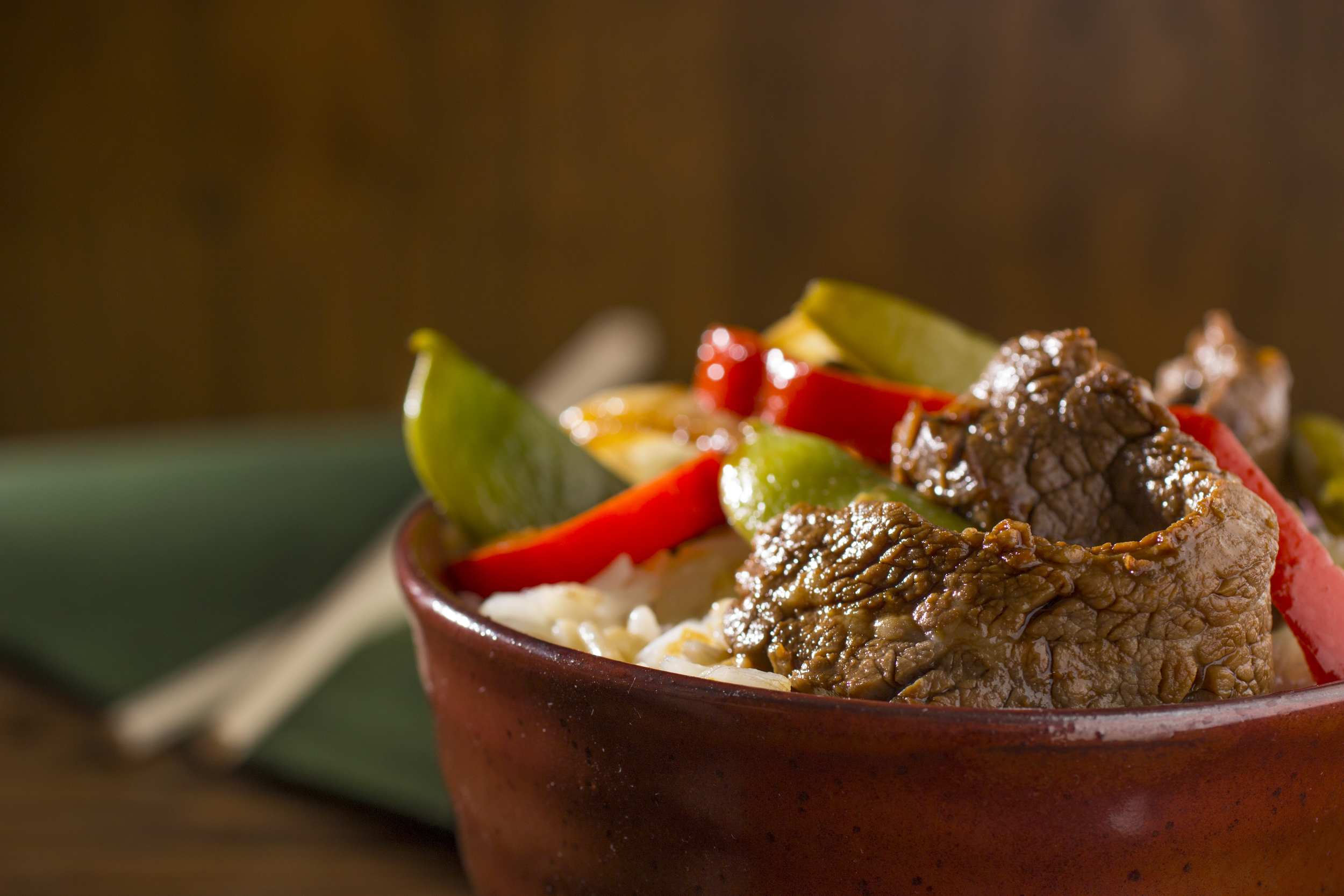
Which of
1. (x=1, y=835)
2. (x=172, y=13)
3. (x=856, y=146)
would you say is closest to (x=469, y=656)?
(x=1, y=835)

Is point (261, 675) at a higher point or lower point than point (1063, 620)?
lower

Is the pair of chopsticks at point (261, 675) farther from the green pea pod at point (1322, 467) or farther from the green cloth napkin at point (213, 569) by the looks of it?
the green pea pod at point (1322, 467)

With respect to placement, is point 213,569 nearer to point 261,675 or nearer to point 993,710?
point 261,675

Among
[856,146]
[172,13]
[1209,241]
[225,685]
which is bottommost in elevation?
[225,685]

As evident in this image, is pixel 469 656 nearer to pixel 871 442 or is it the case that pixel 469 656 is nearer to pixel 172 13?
pixel 871 442

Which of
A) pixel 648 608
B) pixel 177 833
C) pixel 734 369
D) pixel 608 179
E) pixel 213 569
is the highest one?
pixel 734 369

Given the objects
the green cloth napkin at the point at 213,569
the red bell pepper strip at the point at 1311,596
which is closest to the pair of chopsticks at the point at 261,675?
the green cloth napkin at the point at 213,569

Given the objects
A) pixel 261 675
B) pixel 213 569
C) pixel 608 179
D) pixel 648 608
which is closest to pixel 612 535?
pixel 648 608

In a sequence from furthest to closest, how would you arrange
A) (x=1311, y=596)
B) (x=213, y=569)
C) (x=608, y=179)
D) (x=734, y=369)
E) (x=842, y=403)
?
(x=608, y=179), (x=213, y=569), (x=734, y=369), (x=842, y=403), (x=1311, y=596)
